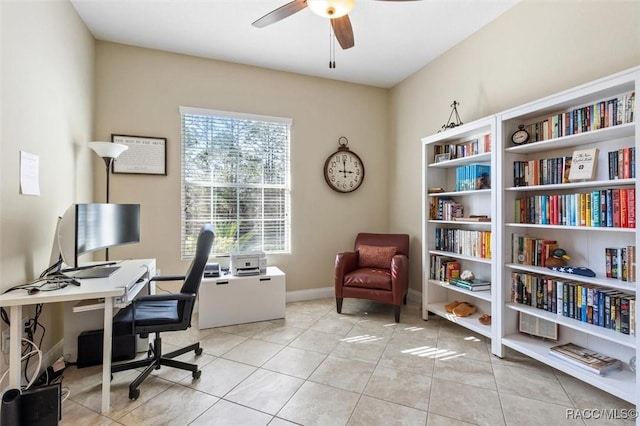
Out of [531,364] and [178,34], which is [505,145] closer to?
[531,364]

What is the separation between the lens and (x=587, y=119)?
197 centimetres

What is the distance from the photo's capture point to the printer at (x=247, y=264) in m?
3.18

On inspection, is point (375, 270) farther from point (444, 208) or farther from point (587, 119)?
point (587, 119)

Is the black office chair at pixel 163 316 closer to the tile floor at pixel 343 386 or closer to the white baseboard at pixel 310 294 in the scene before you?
the tile floor at pixel 343 386

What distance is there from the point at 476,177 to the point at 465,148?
36 cm

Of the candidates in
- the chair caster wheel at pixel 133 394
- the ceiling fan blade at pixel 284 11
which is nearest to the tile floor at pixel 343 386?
the chair caster wheel at pixel 133 394

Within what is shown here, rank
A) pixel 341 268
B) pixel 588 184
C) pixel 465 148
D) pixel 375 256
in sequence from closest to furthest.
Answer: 1. pixel 588 184
2. pixel 465 148
3. pixel 341 268
4. pixel 375 256

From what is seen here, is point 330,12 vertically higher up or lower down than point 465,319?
higher up

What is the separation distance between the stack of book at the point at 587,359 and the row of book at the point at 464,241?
32.3 inches

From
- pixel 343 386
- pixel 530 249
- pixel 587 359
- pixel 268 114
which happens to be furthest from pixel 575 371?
pixel 268 114

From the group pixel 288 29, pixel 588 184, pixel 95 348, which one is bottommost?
pixel 95 348

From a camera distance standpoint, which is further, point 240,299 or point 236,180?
point 236,180

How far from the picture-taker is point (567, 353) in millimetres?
2016

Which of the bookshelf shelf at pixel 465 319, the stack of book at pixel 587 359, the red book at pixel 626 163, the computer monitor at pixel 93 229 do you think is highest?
the red book at pixel 626 163
